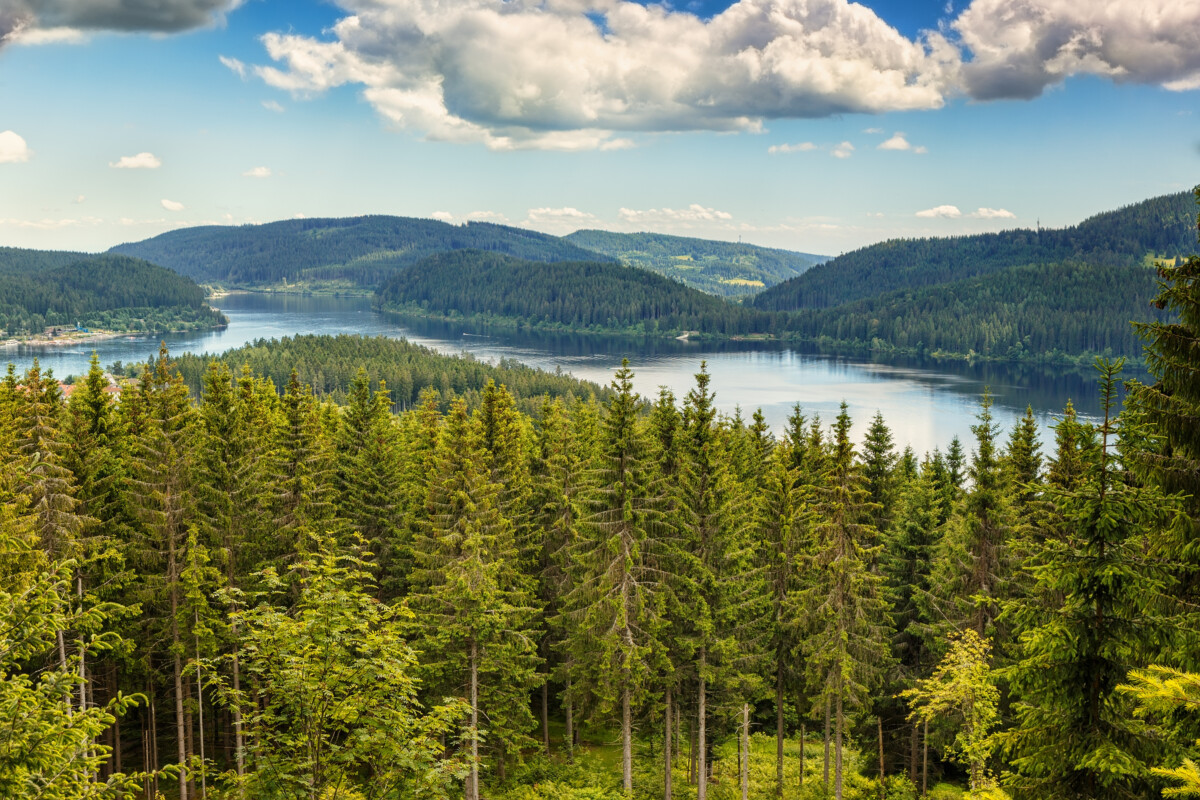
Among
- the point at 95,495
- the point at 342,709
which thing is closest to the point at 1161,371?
the point at 342,709

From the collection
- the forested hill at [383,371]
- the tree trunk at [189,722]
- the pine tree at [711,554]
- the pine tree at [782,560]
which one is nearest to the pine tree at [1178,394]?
the pine tree at [711,554]

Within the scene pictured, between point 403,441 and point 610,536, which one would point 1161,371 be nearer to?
point 610,536

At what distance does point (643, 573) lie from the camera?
84.5ft

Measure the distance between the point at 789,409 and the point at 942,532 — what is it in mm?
96616

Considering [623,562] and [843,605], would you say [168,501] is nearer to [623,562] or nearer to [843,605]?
[623,562]

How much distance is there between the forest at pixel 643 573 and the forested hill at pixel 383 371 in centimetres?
8675

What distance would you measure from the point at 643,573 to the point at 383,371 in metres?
128

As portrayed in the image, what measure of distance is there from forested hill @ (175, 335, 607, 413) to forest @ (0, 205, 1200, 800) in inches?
3416

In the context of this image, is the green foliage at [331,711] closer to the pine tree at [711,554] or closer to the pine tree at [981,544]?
the pine tree at [711,554]

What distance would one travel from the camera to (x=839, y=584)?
87.8 feet

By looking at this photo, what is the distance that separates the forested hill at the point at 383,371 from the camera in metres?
134

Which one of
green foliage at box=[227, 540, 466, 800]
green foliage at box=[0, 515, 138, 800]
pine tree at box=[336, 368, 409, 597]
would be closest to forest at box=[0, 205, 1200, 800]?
pine tree at box=[336, 368, 409, 597]

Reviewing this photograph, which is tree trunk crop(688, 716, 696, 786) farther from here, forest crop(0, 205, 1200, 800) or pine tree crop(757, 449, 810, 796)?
pine tree crop(757, 449, 810, 796)

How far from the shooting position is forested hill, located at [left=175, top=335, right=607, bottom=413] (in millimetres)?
134125
